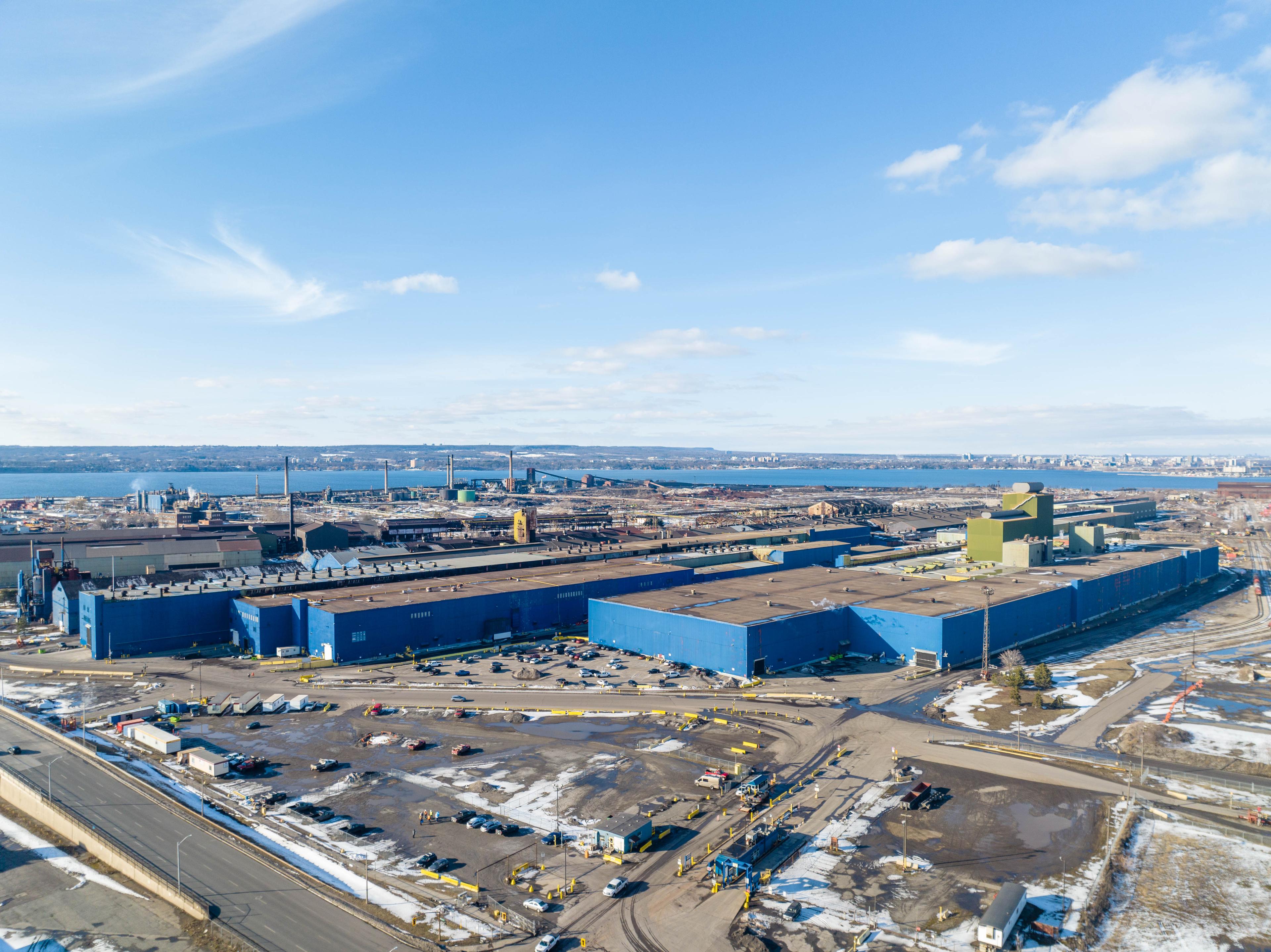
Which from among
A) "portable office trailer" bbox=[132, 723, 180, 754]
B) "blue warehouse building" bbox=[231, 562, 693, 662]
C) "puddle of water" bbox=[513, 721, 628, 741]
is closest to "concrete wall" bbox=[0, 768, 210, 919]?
"portable office trailer" bbox=[132, 723, 180, 754]

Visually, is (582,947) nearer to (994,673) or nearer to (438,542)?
(994,673)

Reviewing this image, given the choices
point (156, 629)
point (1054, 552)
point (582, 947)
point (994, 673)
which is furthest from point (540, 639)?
point (1054, 552)

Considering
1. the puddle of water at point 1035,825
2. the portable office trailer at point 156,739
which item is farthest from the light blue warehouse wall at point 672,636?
the portable office trailer at point 156,739

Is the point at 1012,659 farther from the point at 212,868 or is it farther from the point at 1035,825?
the point at 212,868

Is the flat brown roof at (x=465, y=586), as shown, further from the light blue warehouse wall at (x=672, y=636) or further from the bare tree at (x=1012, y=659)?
the bare tree at (x=1012, y=659)

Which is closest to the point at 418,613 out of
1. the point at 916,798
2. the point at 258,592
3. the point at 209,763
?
the point at 258,592

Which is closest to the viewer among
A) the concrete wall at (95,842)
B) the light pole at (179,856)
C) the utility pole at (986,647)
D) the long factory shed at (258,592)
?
the concrete wall at (95,842)
